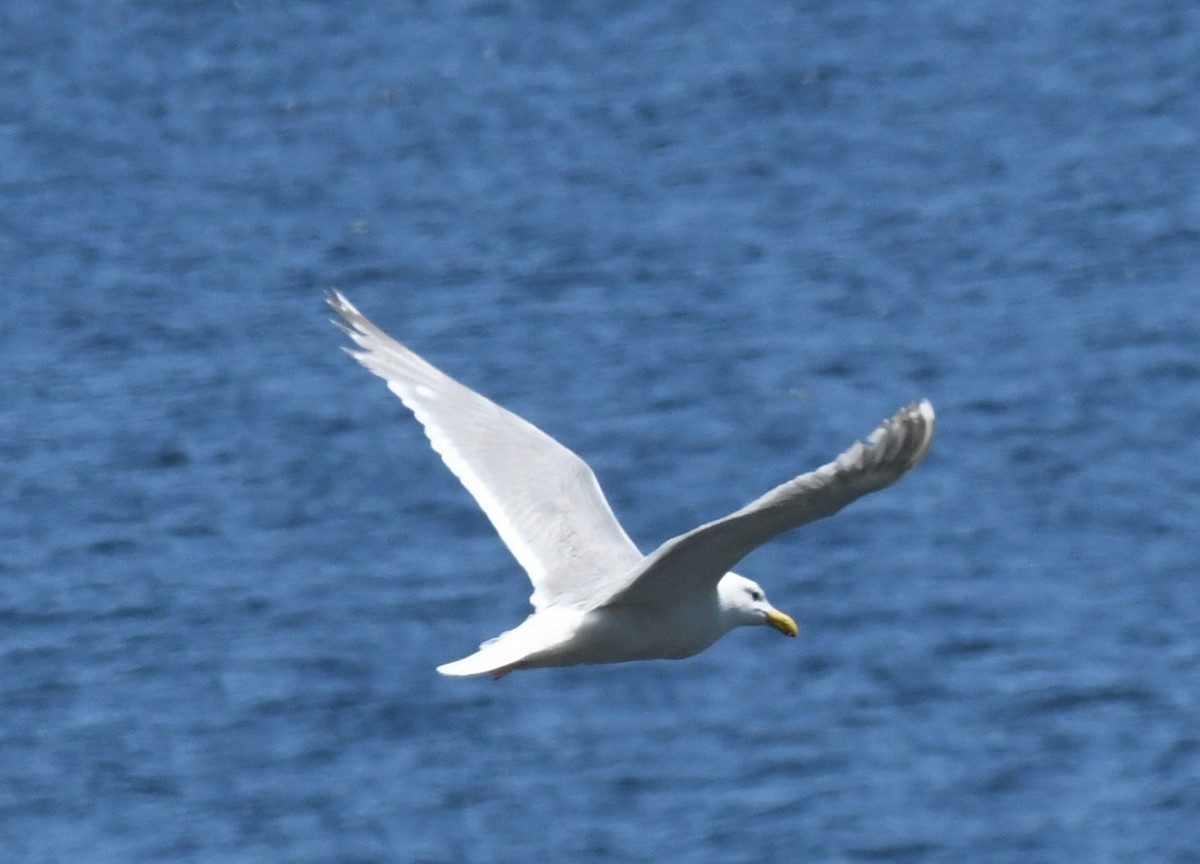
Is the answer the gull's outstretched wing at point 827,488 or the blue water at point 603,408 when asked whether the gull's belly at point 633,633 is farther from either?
the blue water at point 603,408

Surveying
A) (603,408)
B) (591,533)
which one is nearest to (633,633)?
(591,533)

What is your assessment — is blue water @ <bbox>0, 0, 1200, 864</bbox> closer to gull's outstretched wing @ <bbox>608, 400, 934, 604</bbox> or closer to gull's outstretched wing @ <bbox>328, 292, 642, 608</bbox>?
gull's outstretched wing @ <bbox>328, 292, 642, 608</bbox>

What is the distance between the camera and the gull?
7082mm

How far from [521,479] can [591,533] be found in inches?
18.2

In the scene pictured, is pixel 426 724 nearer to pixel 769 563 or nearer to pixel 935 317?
pixel 769 563

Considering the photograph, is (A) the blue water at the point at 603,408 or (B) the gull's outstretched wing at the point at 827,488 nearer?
(B) the gull's outstretched wing at the point at 827,488

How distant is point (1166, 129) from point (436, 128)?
5801 millimetres

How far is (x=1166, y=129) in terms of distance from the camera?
20531 millimetres

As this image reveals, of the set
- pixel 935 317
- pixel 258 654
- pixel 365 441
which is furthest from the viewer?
pixel 935 317

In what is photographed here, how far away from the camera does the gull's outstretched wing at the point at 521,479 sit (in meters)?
Result: 9.20

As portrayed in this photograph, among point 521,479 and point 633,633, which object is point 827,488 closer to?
point 633,633

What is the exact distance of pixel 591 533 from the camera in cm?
940

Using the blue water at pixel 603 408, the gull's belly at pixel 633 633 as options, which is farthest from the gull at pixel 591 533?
the blue water at pixel 603 408

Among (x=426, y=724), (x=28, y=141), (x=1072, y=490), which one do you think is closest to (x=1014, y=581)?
(x=1072, y=490)
